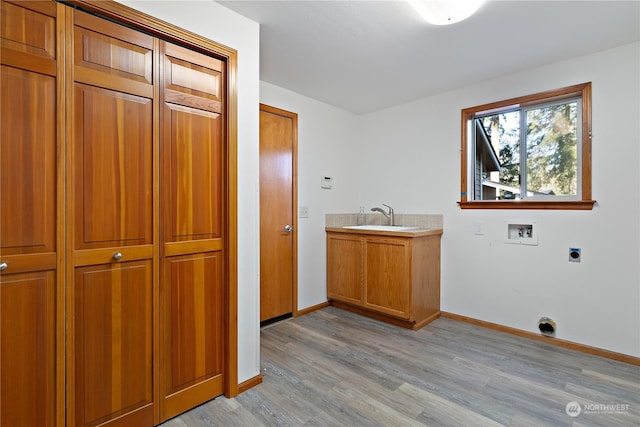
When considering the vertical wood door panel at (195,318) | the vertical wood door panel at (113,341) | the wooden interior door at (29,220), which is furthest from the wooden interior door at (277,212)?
the wooden interior door at (29,220)

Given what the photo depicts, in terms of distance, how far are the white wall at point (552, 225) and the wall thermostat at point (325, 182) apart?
837 millimetres

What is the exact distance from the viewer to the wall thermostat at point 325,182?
3.53m

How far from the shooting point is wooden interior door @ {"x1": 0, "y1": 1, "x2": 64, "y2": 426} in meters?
1.20

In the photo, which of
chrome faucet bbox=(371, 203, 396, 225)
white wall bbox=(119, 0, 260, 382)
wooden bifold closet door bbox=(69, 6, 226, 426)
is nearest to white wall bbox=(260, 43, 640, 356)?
chrome faucet bbox=(371, 203, 396, 225)

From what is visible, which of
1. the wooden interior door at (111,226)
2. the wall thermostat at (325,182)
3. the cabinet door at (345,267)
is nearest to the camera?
the wooden interior door at (111,226)

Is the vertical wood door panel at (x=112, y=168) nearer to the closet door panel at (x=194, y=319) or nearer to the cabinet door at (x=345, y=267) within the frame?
the closet door panel at (x=194, y=319)

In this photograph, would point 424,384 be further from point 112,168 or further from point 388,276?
point 112,168

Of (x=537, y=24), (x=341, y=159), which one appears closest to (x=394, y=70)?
(x=537, y=24)

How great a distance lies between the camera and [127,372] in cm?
150

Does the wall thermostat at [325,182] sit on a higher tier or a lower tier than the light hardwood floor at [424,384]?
higher

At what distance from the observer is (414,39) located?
2191 mm

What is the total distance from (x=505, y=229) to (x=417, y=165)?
1.12m

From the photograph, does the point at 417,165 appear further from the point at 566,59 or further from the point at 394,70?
the point at 566,59

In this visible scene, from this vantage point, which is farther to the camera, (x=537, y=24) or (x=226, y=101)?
(x=537, y=24)
